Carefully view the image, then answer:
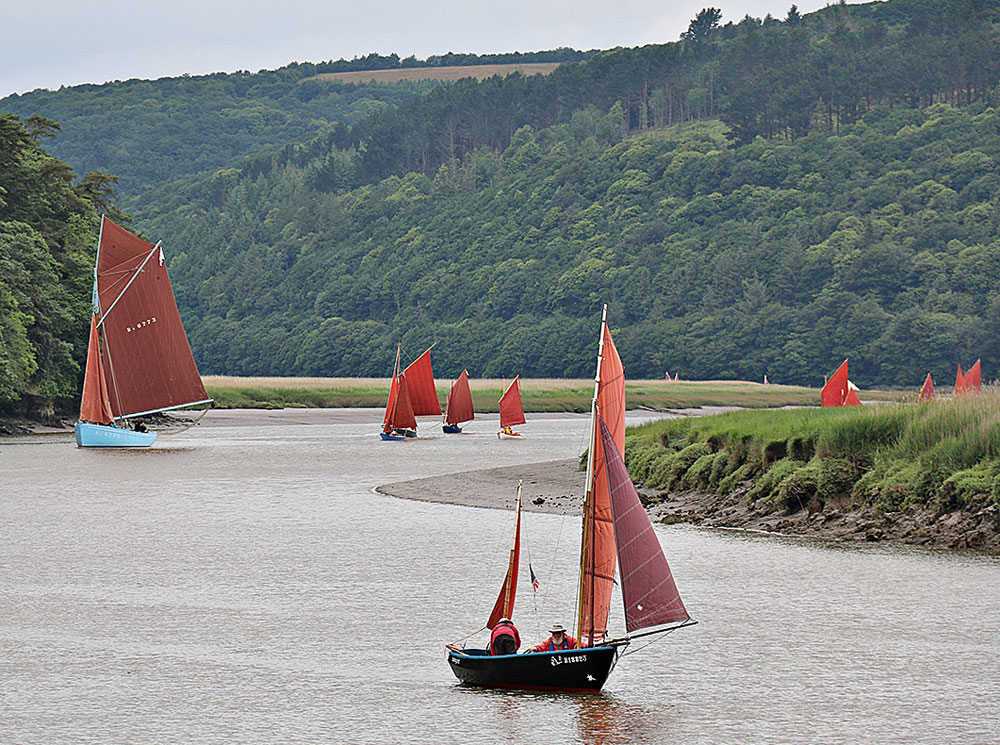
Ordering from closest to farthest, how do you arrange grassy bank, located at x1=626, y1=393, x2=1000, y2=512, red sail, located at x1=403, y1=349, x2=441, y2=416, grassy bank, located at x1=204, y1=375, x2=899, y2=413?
grassy bank, located at x1=626, y1=393, x2=1000, y2=512 < red sail, located at x1=403, y1=349, x2=441, y2=416 < grassy bank, located at x1=204, y1=375, x2=899, y2=413

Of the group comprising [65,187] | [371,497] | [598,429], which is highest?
[65,187]

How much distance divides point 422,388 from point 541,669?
224ft

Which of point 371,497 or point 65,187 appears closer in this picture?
point 371,497

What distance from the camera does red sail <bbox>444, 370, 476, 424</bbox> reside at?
289ft

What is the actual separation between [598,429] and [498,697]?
355 centimetres

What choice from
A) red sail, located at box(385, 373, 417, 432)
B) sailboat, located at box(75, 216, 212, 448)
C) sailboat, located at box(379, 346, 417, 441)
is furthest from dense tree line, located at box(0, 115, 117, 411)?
red sail, located at box(385, 373, 417, 432)

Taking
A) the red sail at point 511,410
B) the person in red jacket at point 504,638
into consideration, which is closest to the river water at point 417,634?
the person in red jacket at point 504,638

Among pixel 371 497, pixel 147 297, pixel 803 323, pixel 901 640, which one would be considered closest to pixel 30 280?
pixel 147 297

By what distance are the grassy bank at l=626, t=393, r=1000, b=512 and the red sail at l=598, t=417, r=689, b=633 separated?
46.8ft

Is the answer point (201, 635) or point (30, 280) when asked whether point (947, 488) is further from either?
point (30, 280)

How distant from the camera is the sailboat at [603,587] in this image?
16.8 meters

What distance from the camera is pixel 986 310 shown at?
493 ft

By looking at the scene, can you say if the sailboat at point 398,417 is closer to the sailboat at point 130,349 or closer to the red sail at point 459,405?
the red sail at point 459,405

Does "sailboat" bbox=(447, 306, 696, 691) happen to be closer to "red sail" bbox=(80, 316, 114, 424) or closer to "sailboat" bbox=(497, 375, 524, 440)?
"red sail" bbox=(80, 316, 114, 424)
